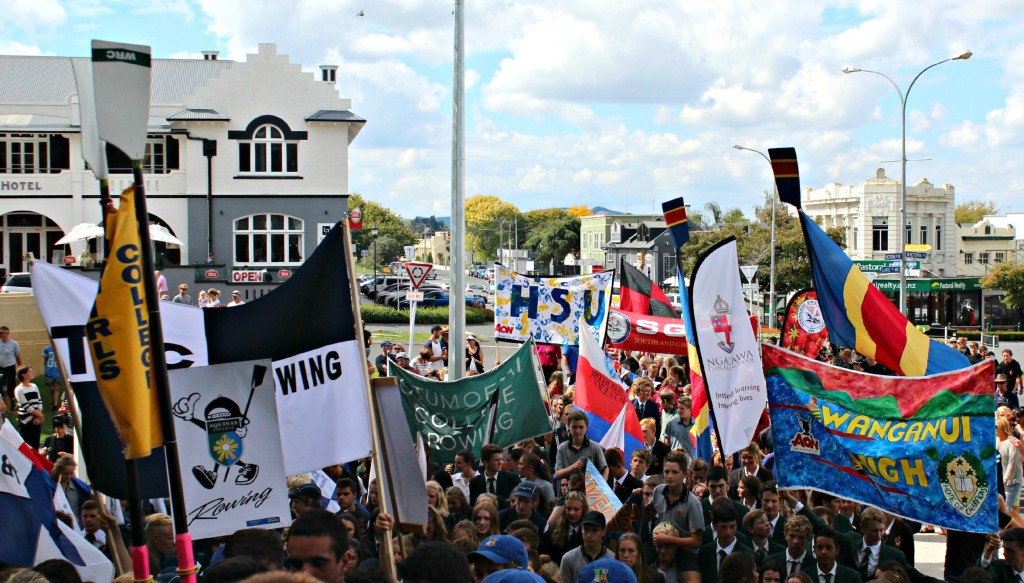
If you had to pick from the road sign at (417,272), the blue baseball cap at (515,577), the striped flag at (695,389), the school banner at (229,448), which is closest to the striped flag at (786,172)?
the striped flag at (695,389)

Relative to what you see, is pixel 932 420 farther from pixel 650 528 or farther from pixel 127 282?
pixel 127 282

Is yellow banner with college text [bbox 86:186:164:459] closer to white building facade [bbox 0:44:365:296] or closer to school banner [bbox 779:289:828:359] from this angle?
school banner [bbox 779:289:828:359]

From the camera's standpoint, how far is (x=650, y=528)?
28.5 ft

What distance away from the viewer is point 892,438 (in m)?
8.06

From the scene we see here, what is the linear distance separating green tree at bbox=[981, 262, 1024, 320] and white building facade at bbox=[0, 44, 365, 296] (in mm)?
36555

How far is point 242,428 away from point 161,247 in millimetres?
37615

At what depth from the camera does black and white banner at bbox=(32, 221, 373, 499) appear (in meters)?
7.31

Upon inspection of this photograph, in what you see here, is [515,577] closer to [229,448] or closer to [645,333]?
[229,448]

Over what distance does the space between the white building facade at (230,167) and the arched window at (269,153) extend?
0.04 m

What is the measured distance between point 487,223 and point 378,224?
4078 centimetres

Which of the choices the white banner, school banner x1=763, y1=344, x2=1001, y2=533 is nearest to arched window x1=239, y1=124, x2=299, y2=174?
the white banner

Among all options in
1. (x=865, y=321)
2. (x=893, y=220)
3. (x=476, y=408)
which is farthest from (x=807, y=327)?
(x=893, y=220)

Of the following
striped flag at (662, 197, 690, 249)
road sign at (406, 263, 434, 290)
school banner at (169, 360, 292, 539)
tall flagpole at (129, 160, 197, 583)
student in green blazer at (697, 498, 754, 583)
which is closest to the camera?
tall flagpole at (129, 160, 197, 583)

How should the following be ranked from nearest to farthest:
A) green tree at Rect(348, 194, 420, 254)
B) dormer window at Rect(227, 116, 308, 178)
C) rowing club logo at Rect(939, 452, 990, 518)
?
rowing club logo at Rect(939, 452, 990, 518)
dormer window at Rect(227, 116, 308, 178)
green tree at Rect(348, 194, 420, 254)
